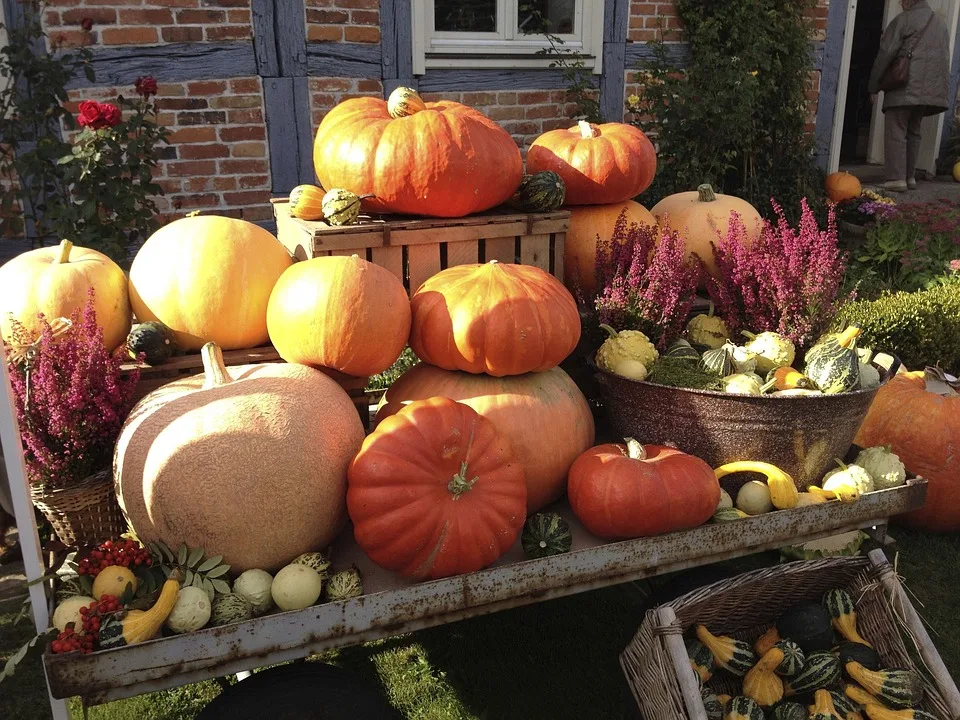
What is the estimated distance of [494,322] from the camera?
2.12 m

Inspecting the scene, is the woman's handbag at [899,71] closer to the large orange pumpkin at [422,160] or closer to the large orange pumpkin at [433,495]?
the large orange pumpkin at [422,160]

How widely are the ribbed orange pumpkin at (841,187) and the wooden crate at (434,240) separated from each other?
551 cm

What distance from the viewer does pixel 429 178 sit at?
2.41m

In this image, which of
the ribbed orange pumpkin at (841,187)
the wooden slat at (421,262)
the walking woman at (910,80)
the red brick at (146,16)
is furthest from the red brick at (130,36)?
the walking woman at (910,80)

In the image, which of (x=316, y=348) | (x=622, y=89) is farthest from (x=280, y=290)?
(x=622, y=89)

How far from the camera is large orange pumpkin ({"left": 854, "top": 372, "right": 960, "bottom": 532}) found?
3172 mm

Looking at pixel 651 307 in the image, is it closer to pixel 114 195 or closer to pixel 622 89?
pixel 114 195

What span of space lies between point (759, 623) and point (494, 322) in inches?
46.1

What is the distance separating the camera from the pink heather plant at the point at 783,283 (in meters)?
2.56

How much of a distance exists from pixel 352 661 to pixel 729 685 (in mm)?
1186

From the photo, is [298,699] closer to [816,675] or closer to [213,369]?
[213,369]

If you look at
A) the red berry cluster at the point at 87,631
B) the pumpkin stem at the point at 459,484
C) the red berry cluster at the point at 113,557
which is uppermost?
the pumpkin stem at the point at 459,484

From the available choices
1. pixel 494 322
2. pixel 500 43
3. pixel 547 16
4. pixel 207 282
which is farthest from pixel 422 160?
pixel 547 16

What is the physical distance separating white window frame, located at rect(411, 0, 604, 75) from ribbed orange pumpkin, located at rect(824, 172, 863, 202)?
271cm
